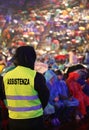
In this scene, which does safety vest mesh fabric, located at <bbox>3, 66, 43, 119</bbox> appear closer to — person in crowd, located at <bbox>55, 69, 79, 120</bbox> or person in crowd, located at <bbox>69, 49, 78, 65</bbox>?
person in crowd, located at <bbox>55, 69, 79, 120</bbox>

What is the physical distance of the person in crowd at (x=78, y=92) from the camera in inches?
276

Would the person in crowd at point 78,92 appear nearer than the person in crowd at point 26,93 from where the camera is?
No

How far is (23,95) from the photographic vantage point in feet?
10.7

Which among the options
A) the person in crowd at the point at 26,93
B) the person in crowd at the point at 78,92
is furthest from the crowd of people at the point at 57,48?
the person in crowd at the point at 26,93

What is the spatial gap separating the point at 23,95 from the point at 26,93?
3cm

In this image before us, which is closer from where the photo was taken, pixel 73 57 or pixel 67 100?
pixel 67 100

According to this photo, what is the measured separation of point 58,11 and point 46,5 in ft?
1.21

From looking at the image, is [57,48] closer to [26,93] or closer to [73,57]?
[73,57]

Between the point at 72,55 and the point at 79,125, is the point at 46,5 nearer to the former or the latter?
the point at 72,55

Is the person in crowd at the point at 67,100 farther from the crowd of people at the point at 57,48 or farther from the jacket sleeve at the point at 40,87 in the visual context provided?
the jacket sleeve at the point at 40,87

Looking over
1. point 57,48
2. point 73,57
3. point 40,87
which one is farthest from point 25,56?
point 73,57

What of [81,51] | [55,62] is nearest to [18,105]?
[55,62]

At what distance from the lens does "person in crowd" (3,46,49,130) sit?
3246 millimetres

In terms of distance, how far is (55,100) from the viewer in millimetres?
6516
